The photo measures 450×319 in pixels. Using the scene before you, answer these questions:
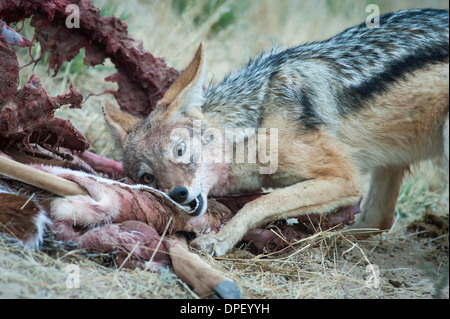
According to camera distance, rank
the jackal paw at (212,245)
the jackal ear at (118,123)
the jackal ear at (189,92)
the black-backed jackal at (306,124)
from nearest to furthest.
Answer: the jackal paw at (212,245), the black-backed jackal at (306,124), the jackal ear at (189,92), the jackal ear at (118,123)

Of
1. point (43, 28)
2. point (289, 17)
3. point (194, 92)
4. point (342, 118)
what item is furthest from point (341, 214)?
point (289, 17)

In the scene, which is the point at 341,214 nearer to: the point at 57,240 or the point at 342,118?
the point at 342,118

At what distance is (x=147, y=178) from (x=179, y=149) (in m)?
0.39

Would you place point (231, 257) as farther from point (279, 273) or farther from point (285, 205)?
point (285, 205)

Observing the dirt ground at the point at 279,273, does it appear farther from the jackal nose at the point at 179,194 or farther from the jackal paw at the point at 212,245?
the jackal nose at the point at 179,194

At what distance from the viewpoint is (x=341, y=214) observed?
4.42 meters

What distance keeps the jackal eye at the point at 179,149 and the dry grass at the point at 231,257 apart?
3.19 feet

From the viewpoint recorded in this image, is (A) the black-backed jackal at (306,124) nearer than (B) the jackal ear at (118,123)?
Yes

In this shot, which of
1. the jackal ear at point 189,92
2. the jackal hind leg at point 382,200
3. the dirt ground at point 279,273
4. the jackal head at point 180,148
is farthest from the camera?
the jackal hind leg at point 382,200

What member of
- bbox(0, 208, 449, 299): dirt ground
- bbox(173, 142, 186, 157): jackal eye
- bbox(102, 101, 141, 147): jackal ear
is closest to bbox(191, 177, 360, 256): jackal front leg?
bbox(0, 208, 449, 299): dirt ground

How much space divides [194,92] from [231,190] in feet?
3.15

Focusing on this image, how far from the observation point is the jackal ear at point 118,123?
4.71m

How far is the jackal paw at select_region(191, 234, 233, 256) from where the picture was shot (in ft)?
12.6

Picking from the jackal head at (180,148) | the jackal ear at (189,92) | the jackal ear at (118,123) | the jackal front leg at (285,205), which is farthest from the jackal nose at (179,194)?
the jackal ear at (118,123)
